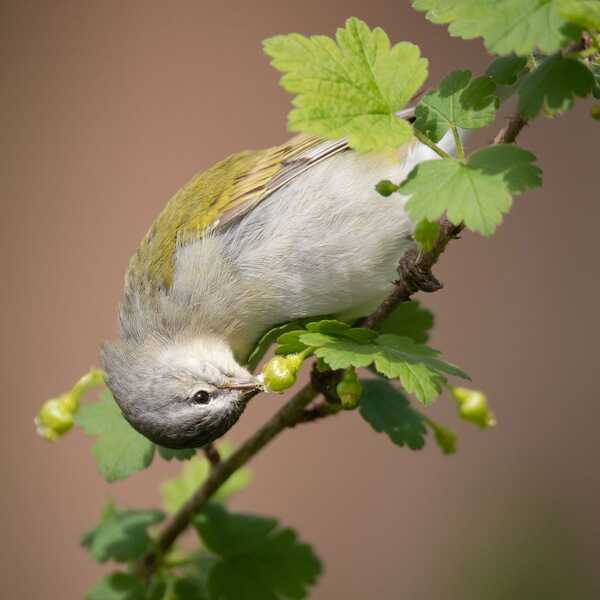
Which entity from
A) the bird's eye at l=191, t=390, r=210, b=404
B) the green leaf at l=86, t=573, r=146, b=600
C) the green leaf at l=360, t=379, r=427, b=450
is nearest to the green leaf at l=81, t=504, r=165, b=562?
the green leaf at l=86, t=573, r=146, b=600

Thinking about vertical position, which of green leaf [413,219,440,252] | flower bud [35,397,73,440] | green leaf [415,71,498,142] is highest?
green leaf [415,71,498,142]

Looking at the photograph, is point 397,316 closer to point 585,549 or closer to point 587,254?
point 585,549

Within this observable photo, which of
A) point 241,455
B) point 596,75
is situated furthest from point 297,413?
point 596,75

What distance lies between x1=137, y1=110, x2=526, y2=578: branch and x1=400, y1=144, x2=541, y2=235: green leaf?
0.71 feet

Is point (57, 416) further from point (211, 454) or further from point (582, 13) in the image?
point (582, 13)

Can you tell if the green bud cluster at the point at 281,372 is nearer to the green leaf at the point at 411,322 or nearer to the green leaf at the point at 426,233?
the green leaf at the point at 426,233

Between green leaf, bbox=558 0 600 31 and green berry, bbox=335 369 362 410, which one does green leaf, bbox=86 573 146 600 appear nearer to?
green berry, bbox=335 369 362 410

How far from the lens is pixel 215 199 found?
2301 millimetres

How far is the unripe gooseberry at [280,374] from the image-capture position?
1.39 metres

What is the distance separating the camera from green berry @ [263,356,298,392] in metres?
1.39

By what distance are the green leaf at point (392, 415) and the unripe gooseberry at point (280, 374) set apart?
33cm

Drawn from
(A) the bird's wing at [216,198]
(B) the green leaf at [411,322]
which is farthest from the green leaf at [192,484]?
(B) the green leaf at [411,322]

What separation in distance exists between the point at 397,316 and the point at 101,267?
359 centimetres

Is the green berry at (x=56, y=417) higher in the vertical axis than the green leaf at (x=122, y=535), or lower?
higher
